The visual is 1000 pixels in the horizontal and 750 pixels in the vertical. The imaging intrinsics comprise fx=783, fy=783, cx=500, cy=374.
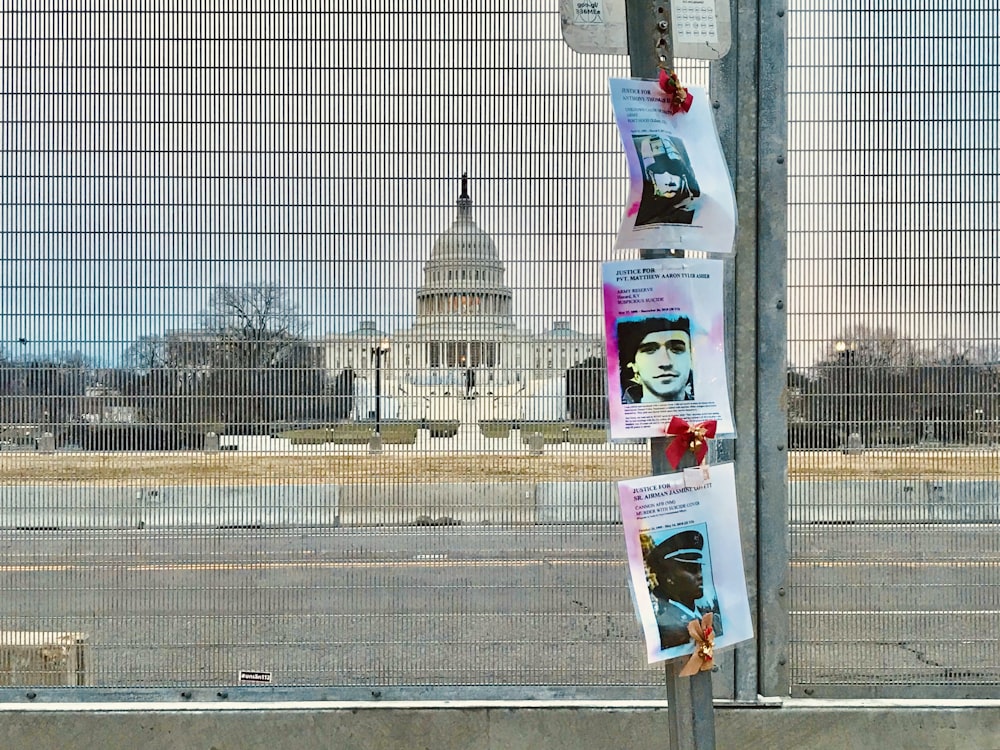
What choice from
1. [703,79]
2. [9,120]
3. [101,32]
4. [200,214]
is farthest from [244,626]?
[703,79]

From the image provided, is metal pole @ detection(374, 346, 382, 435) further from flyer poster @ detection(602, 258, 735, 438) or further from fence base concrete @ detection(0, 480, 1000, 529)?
flyer poster @ detection(602, 258, 735, 438)

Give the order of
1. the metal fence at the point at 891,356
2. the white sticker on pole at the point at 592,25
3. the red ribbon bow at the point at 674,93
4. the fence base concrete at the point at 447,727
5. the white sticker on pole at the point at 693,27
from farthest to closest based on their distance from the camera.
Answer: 1. the metal fence at the point at 891,356
2. the fence base concrete at the point at 447,727
3. the white sticker on pole at the point at 592,25
4. the white sticker on pole at the point at 693,27
5. the red ribbon bow at the point at 674,93

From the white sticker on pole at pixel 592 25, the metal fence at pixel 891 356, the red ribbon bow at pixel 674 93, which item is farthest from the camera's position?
the metal fence at pixel 891 356

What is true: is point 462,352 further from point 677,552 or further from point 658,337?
point 677,552

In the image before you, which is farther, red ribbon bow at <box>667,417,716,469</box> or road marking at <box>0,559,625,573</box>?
road marking at <box>0,559,625,573</box>

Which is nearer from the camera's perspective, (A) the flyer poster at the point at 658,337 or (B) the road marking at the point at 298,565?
(A) the flyer poster at the point at 658,337

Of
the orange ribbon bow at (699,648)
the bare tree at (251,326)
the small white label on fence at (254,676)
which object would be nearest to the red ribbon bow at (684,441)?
the orange ribbon bow at (699,648)

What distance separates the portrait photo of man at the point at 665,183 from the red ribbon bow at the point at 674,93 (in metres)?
0.08

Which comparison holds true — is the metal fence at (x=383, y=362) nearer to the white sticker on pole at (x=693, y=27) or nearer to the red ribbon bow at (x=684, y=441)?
the white sticker on pole at (x=693, y=27)

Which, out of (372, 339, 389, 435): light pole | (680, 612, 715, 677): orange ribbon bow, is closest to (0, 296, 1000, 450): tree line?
(372, 339, 389, 435): light pole

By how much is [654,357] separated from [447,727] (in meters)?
2.00

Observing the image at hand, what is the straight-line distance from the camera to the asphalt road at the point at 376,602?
3.26 meters

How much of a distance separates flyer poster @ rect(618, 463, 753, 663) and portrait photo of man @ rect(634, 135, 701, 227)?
680 millimetres

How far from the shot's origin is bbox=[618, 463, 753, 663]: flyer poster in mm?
2027
